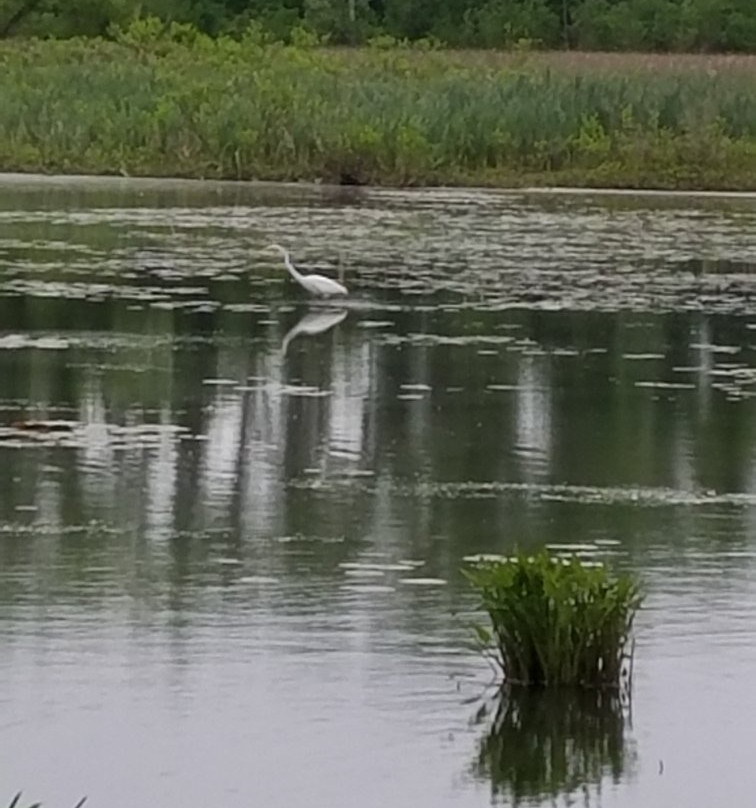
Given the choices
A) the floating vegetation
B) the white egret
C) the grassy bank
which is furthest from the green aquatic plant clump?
the grassy bank

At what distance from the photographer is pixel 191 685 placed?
8.30 m

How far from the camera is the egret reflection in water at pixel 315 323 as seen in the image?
17.4 meters

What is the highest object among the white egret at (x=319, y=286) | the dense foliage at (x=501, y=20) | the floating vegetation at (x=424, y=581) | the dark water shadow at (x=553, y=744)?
the dense foliage at (x=501, y=20)

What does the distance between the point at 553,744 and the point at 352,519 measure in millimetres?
3237

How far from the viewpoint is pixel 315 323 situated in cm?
1817

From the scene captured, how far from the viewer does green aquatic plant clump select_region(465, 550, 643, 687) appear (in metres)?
7.94

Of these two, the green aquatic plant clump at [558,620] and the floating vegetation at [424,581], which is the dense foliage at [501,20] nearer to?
the floating vegetation at [424,581]

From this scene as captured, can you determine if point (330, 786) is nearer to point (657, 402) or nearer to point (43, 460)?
point (43, 460)

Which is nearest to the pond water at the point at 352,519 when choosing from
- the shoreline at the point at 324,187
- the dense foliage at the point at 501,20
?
the shoreline at the point at 324,187

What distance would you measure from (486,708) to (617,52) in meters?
49.5

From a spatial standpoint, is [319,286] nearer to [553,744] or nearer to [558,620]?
[558,620]

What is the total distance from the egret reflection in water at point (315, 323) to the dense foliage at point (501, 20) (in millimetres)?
37022

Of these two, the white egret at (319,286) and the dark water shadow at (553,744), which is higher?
the white egret at (319,286)

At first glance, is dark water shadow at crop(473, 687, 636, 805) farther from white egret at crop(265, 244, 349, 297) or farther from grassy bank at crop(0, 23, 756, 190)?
grassy bank at crop(0, 23, 756, 190)
